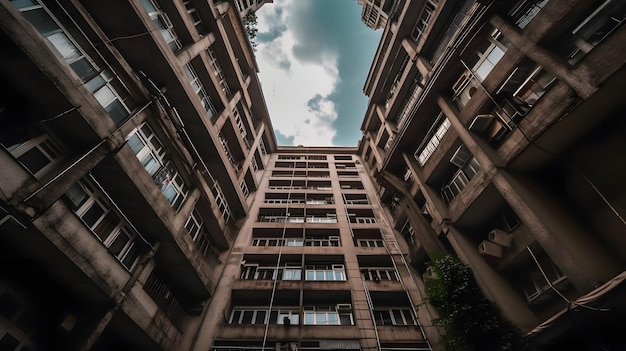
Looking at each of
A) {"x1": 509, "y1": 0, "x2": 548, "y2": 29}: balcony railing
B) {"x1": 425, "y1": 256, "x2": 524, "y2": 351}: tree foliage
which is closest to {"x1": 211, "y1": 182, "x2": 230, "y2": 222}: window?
{"x1": 425, "y1": 256, "x2": 524, "y2": 351}: tree foliage

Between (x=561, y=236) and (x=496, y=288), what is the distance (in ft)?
9.16

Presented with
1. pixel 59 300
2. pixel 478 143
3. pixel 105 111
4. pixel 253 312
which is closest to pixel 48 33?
pixel 105 111

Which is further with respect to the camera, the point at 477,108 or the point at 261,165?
the point at 261,165

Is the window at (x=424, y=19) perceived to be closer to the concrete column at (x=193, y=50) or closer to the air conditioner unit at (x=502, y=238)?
the air conditioner unit at (x=502, y=238)

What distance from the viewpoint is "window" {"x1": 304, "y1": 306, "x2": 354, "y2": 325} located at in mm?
12484

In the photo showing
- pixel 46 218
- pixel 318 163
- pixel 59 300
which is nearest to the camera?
pixel 46 218

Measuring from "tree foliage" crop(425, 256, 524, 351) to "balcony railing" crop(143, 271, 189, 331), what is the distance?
11.7m

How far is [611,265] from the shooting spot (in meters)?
6.38

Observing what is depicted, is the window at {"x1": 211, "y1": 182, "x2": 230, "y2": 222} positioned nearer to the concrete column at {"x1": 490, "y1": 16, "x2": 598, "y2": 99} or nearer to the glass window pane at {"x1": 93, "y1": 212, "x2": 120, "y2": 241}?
the glass window pane at {"x1": 93, "y1": 212, "x2": 120, "y2": 241}

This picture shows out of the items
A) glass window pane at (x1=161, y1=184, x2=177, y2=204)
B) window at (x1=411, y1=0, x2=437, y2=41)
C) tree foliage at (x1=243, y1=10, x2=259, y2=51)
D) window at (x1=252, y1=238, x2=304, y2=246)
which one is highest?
tree foliage at (x1=243, y1=10, x2=259, y2=51)

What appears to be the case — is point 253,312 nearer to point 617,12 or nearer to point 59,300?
point 59,300

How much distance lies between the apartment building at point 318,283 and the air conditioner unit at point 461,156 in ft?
21.9

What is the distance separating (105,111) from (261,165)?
17870 mm

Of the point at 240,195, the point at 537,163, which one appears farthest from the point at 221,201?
the point at 537,163
